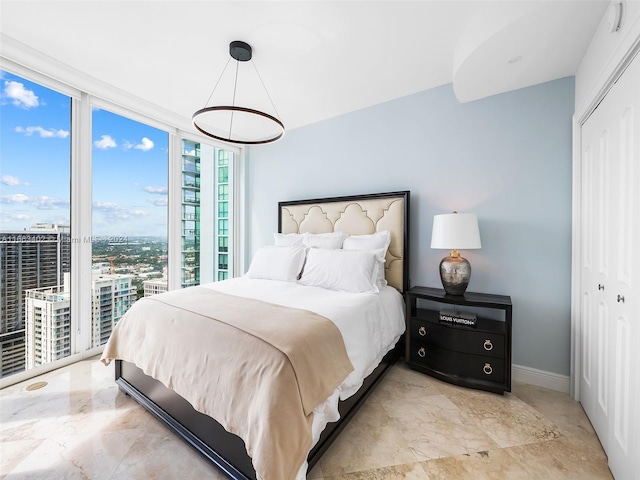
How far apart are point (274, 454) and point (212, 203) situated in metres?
3.53

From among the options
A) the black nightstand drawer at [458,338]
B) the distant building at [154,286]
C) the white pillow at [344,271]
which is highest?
the white pillow at [344,271]

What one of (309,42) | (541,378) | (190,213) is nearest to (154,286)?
(190,213)

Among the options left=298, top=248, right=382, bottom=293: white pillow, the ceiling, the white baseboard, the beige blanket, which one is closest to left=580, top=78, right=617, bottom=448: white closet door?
the white baseboard

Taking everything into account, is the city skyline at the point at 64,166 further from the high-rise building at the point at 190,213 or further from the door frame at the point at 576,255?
the door frame at the point at 576,255

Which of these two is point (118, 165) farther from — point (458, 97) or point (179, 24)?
point (458, 97)

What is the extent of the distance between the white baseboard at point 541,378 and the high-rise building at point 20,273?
4.18 m

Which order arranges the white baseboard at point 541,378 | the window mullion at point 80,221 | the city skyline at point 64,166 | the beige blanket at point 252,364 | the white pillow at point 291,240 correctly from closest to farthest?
the beige blanket at point 252,364, the white baseboard at point 541,378, the city skyline at point 64,166, the window mullion at point 80,221, the white pillow at point 291,240

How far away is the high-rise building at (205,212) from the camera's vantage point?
12.0ft

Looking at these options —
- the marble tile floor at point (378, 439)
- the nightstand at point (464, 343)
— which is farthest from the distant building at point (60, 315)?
the nightstand at point (464, 343)

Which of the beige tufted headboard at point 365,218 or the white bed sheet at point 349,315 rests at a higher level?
the beige tufted headboard at point 365,218

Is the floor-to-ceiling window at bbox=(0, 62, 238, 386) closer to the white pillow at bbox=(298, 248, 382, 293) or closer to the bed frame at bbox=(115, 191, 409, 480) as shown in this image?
the bed frame at bbox=(115, 191, 409, 480)

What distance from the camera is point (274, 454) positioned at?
1.10 metres

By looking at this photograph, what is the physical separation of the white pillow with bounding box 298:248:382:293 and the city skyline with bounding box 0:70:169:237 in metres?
2.07

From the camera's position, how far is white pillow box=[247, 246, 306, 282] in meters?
2.79
